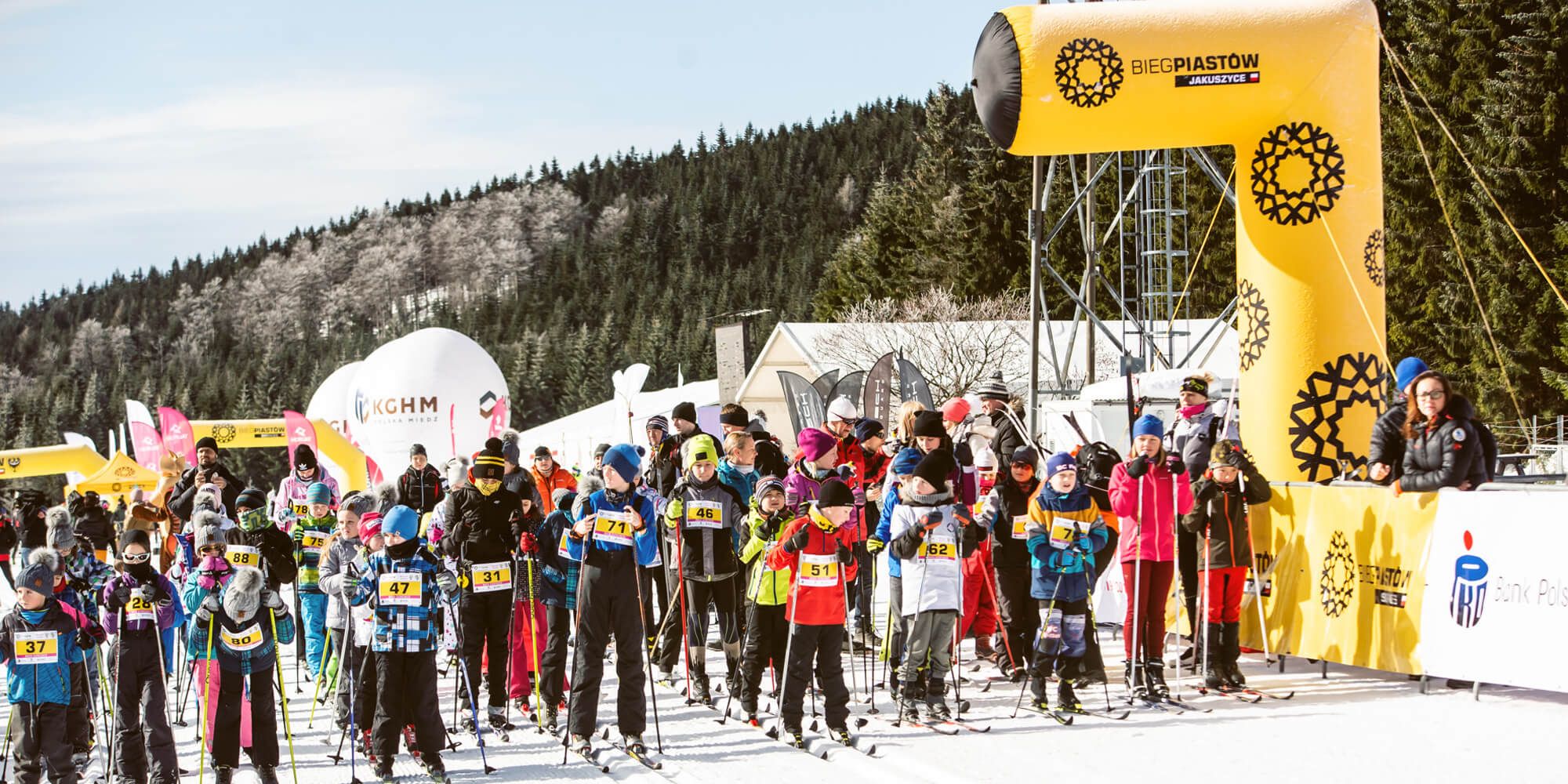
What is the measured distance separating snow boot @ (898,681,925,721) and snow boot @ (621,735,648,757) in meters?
1.46

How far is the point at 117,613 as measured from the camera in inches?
266

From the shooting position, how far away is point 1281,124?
9.80 metres

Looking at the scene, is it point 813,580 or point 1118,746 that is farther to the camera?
point 813,580

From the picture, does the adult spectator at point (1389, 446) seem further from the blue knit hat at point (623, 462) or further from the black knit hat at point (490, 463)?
the black knit hat at point (490, 463)

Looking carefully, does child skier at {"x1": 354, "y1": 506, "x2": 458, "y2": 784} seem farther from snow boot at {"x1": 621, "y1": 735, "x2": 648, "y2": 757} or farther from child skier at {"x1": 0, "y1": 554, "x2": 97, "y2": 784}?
child skier at {"x1": 0, "y1": 554, "x2": 97, "y2": 784}

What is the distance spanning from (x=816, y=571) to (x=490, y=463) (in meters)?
2.04

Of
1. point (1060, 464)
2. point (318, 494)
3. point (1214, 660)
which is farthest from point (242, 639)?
point (1214, 660)

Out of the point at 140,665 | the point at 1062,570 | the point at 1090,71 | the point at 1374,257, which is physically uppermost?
the point at 1090,71

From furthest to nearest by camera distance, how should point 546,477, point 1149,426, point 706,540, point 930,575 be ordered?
point 546,477
point 1149,426
point 706,540
point 930,575

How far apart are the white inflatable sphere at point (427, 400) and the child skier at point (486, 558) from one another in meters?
17.7

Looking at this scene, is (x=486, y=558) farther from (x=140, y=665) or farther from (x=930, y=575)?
(x=930, y=575)

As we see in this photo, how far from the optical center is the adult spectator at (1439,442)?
7.78m

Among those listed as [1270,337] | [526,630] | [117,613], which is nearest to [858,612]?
→ [526,630]

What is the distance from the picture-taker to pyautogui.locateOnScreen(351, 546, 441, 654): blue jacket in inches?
255
